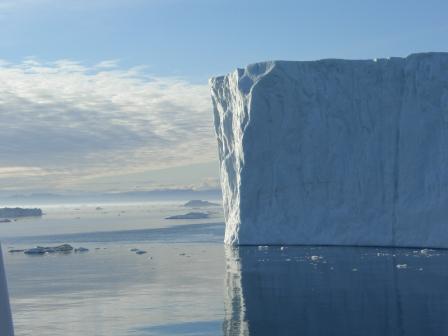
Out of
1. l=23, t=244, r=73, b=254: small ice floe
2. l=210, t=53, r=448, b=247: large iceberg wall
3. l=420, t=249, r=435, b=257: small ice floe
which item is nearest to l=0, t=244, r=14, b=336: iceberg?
l=420, t=249, r=435, b=257: small ice floe

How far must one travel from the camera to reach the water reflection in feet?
38.4

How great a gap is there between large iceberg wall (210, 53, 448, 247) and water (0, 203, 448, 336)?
95 cm

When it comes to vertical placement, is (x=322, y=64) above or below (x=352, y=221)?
above

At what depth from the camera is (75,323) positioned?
12.4 m

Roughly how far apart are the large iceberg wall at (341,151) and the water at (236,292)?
37.5 inches

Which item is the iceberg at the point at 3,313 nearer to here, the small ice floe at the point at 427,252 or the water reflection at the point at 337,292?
the water reflection at the point at 337,292

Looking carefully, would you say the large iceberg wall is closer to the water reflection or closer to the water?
the water

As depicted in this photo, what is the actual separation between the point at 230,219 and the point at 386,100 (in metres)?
7.42

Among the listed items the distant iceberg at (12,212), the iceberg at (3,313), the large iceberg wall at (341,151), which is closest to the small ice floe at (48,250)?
the large iceberg wall at (341,151)

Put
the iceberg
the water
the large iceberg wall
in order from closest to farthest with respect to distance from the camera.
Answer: the iceberg < the water < the large iceberg wall

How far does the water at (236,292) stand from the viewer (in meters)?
11.9

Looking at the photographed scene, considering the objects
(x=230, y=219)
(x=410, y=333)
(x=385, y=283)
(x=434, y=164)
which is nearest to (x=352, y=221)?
(x=434, y=164)

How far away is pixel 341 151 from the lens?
24859 millimetres

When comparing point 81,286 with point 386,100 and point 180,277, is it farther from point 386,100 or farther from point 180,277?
point 386,100
